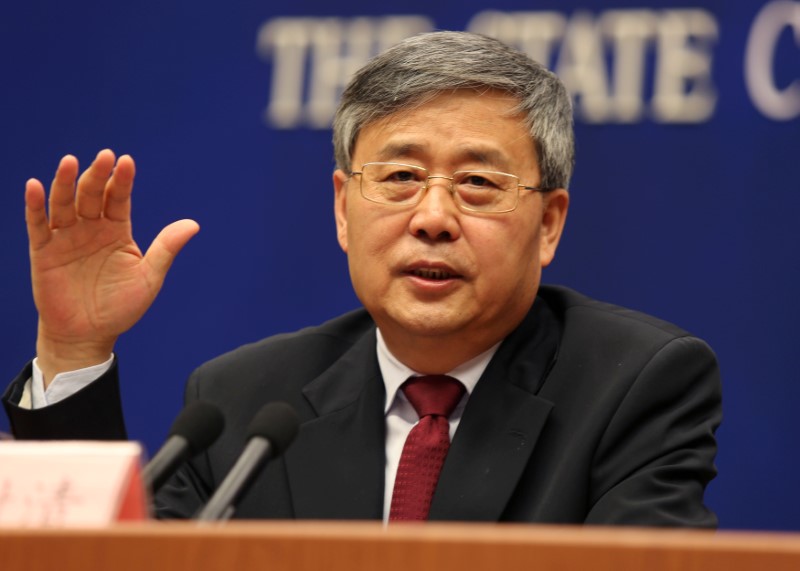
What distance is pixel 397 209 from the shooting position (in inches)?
82.6

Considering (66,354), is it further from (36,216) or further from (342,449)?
(342,449)

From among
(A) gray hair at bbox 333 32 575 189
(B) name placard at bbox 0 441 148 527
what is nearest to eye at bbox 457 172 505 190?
(A) gray hair at bbox 333 32 575 189

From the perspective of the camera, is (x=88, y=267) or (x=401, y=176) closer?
(x=88, y=267)

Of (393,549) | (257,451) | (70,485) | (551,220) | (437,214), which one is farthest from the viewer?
(551,220)

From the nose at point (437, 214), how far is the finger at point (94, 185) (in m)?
0.54

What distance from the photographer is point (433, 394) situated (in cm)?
209

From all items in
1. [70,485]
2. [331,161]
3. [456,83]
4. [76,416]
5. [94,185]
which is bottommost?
[76,416]

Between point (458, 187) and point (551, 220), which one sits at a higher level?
point (458, 187)

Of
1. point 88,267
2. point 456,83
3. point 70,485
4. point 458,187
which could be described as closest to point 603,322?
point 458,187

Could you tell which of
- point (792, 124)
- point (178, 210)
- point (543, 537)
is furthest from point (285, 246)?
point (543, 537)

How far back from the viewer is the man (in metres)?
1.90

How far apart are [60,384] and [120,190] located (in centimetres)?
34

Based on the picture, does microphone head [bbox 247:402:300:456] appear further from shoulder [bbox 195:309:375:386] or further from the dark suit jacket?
shoulder [bbox 195:309:375:386]

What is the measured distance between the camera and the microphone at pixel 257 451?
123cm
